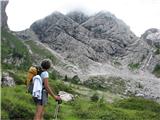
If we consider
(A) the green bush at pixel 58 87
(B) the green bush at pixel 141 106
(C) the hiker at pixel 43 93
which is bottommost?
(B) the green bush at pixel 141 106

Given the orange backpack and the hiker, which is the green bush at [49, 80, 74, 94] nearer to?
the orange backpack

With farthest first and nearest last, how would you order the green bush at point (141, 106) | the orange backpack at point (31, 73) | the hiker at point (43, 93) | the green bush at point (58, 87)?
the green bush at point (58, 87) < the green bush at point (141, 106) < the orange backpack at point (31, 73) < the hiker at point (43, 93)

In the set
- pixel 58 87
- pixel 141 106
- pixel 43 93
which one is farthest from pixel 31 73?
pixel 58 87

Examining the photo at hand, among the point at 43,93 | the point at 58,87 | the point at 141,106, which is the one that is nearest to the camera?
the point at 43,93

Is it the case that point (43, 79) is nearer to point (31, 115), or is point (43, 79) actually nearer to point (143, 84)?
point (31, 115)

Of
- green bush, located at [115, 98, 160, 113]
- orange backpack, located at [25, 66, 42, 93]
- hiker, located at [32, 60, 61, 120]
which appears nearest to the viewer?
hiker, located at [32, 60, 61, 120]

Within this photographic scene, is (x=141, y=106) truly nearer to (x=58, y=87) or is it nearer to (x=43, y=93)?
(x=58, y=87)

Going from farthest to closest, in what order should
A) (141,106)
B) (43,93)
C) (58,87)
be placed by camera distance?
(58,87), (141,106), (43,93)

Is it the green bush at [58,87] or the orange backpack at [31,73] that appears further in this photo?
the green bush at [58,87]

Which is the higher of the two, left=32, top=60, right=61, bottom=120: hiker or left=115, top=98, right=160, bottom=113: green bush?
left=32, top=60, right=61, bottom=120: hiker

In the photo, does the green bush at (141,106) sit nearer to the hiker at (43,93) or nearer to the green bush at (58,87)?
the green bush at (58,87)

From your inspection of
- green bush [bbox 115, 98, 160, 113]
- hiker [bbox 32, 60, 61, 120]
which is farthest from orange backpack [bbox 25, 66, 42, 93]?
green bush [bbox 115, 98, 160, 113]

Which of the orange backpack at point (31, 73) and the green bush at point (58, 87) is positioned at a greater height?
the orange backpack at point (31, 73)

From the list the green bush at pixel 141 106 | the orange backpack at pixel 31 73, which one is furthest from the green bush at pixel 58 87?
the orange backpack at pixel 31 73
